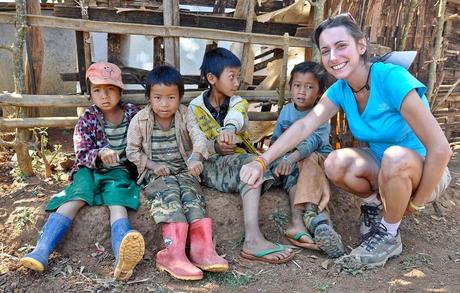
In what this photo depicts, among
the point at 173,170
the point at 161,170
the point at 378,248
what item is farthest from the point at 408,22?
the point at 161,170

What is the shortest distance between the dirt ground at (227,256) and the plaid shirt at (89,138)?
0.32 m

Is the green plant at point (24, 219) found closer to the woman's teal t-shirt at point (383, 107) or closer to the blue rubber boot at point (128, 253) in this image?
the blue rubber boot at point (128, 253)

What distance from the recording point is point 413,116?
2395 mm

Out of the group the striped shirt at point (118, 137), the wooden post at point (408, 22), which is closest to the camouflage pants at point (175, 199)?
the striped shirt at point (118, 137)

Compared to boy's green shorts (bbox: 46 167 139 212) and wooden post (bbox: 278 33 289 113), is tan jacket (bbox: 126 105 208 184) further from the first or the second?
wooden post (bbox: 278 33 289 113)

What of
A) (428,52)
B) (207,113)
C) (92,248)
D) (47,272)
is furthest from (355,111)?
(428,52)

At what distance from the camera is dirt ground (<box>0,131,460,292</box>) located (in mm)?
2475

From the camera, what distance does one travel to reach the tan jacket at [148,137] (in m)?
2.95

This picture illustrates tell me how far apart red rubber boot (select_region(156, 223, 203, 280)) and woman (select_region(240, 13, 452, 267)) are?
587mm

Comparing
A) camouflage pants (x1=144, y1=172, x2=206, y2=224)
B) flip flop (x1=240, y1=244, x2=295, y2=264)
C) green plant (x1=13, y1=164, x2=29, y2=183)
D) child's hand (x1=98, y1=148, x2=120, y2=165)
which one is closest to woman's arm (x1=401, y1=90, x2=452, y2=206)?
flip flop (x1=240, y1=244, x2=295, y2=264)

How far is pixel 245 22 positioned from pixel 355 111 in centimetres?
140

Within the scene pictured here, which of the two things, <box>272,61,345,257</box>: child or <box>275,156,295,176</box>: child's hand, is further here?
<box>275,156,295,176</box>: child's hand

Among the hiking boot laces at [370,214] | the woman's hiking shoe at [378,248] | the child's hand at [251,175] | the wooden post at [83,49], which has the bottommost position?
the woman's hiking shoe at [378,248]

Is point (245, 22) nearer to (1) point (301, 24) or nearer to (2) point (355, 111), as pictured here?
(1) point (301, 24)
